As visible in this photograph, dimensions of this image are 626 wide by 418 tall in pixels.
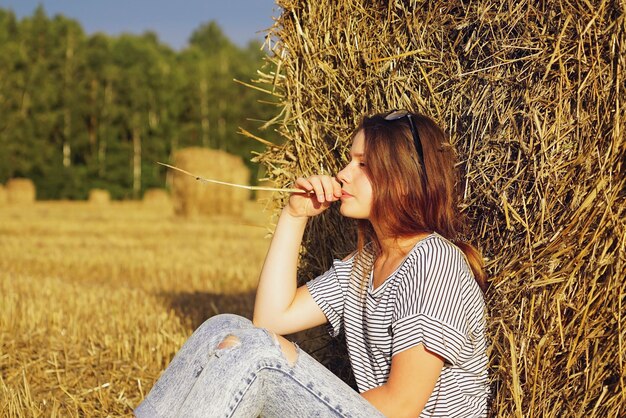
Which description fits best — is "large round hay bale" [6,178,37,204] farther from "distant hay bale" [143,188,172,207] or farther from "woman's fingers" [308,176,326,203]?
"woman's fingers" [308,176,326,203]

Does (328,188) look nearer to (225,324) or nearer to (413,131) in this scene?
(413,131)

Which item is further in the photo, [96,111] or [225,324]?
[96,111]

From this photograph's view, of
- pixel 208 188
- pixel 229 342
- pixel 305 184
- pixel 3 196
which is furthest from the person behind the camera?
pixel 3 196

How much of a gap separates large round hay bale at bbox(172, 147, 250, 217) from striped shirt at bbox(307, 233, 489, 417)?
14.8 m

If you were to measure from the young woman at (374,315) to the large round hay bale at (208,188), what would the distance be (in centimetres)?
1452

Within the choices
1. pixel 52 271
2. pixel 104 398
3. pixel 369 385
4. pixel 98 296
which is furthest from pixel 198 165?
pixel 369 385

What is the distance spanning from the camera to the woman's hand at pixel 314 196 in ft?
9.08

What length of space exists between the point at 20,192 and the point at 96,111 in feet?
26.1

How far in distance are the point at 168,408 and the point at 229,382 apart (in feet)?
1.05

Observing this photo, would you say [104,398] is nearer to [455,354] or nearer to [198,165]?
[455,354]

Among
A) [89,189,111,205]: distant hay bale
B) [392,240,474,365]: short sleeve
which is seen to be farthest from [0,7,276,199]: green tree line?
[392,240,474,365]: short sleeve

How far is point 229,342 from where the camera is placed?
96.8 inches

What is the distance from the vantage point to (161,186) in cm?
3031

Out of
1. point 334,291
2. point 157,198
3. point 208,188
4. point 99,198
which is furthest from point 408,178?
point 157,198
